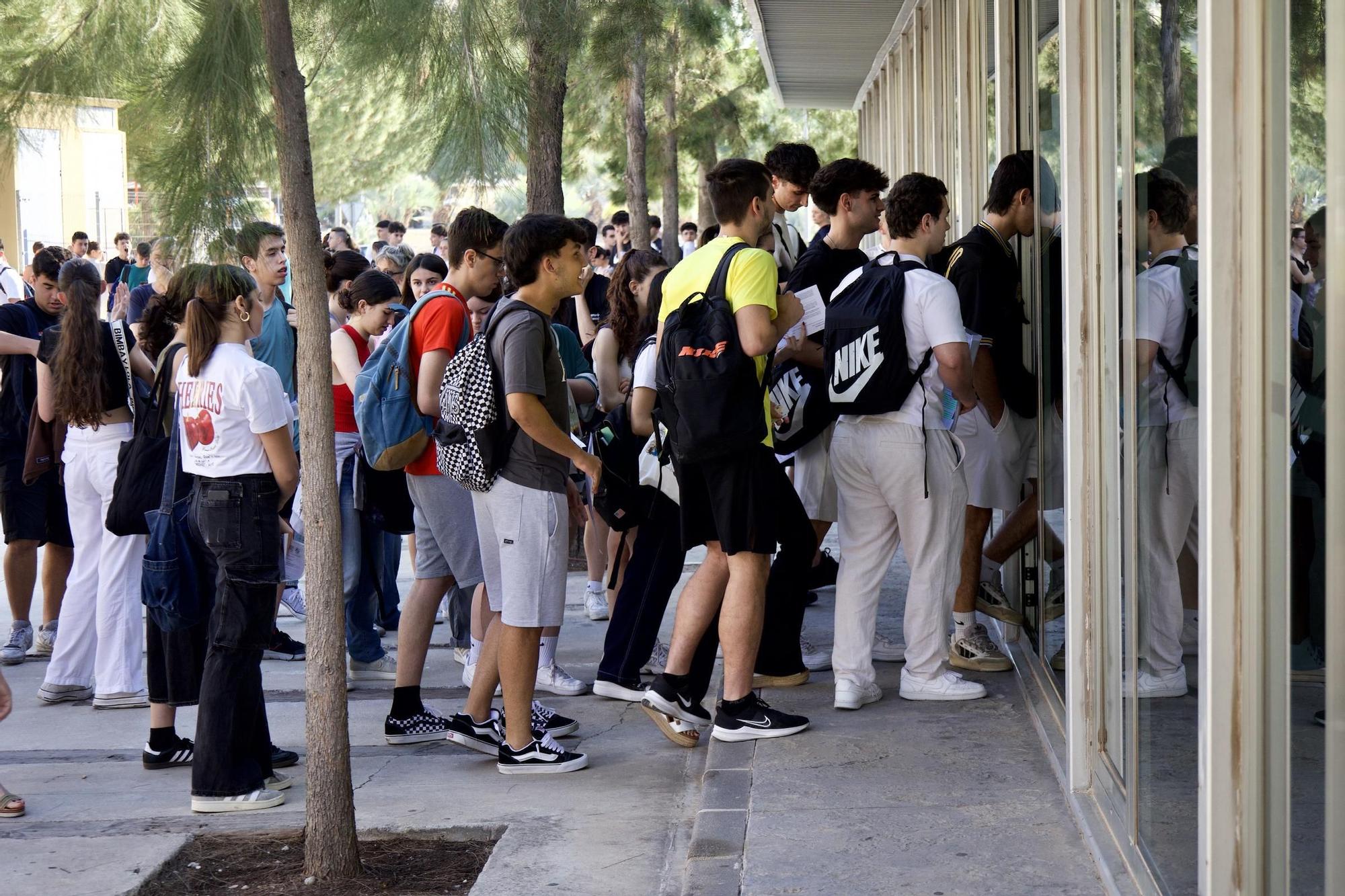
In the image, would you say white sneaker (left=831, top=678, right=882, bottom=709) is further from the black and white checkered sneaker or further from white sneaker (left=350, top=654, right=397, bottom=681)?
white sneaker (left=350, top=654, right=397, bottom=681)

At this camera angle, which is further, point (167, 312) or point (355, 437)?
point (355, 437)

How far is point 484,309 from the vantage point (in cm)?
632

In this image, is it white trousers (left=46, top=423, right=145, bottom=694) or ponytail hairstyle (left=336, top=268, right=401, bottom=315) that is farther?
ponytail hairstyle (left=336, top=268, right=401, bottom=315)

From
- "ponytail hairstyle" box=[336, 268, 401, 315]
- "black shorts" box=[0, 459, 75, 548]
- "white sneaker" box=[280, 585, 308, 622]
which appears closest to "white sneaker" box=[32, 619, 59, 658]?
"black shorts" box=[0, 459, 75, 548]

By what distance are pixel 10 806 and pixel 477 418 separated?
209 cm

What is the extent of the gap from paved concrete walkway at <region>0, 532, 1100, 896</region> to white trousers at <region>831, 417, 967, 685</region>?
0.82ft

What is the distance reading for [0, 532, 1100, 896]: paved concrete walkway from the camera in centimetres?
385

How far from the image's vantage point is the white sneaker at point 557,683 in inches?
249

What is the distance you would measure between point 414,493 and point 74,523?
1.82m

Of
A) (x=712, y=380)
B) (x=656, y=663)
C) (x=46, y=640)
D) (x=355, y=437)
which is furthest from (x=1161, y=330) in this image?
(x=46, y=640)

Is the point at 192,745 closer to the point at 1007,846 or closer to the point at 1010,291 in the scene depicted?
the point at 1007,846

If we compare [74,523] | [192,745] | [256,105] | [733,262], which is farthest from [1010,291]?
[74,523]

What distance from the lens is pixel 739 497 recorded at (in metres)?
4.79

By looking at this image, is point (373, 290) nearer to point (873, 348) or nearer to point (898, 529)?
point (873, 348)
